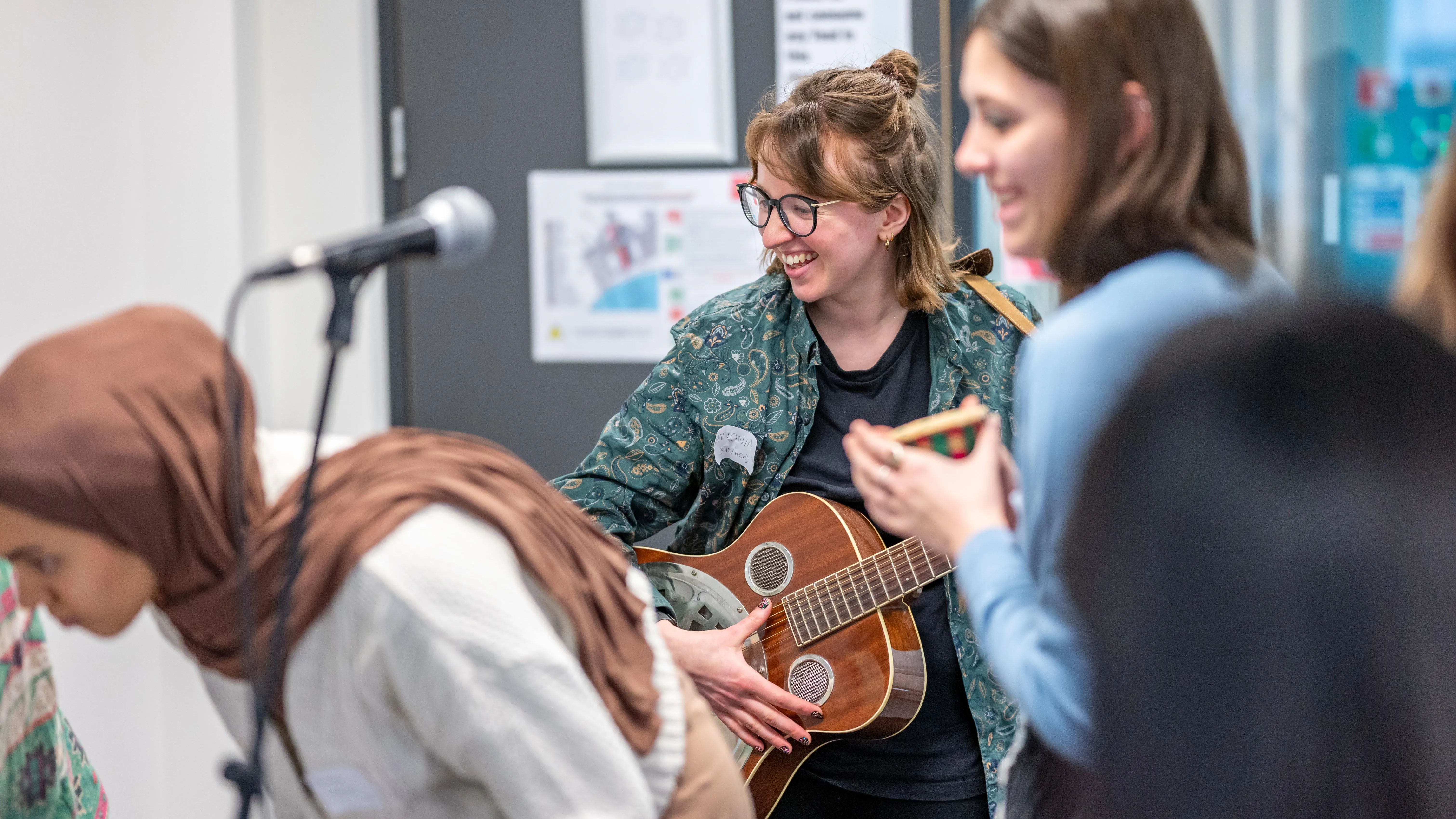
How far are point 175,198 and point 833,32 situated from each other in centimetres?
152

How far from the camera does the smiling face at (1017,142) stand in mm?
990

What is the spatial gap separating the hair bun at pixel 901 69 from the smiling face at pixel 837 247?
18 centimetres

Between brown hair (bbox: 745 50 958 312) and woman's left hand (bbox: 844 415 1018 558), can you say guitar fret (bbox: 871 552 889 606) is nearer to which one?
brown hair (bbox: 745 50 958 312)

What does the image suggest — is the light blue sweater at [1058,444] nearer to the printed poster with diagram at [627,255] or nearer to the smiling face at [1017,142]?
the smiling face at [1017,142]

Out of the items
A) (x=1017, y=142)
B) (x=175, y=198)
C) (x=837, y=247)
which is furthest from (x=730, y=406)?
(x=175, y=198)

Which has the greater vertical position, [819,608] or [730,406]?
[730,406]

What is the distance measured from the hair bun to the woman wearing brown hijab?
106cm

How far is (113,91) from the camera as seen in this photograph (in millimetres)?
2510

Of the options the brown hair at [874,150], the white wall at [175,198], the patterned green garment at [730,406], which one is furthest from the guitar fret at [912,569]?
the white wall at [175,198]

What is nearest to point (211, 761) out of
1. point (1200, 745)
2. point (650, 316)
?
point (650, 316)

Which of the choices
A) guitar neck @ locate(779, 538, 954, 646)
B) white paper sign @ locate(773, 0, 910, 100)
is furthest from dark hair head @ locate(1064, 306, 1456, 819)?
white paper sign @ locate(773, 0, 910, 100)

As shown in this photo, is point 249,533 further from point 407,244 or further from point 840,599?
point 840,599

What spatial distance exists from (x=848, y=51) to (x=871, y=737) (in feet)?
5.46

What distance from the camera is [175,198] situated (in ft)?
8.59
